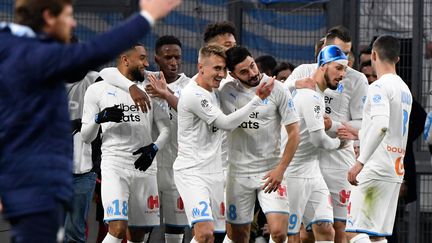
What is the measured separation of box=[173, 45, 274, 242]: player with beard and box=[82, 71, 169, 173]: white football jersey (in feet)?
2.07

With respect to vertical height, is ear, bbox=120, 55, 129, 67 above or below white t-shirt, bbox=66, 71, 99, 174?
above

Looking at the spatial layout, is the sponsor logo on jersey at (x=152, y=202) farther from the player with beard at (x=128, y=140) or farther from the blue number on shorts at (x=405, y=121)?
the blue number on shorts at (x=405, y=121)

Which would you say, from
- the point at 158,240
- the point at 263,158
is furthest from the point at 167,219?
the point at 158,240

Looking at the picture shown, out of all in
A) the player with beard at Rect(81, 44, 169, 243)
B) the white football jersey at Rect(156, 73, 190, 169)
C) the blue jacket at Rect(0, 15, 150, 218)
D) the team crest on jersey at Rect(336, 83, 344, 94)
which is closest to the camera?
the blue jacket at Rect(0, 15, 150, 218)

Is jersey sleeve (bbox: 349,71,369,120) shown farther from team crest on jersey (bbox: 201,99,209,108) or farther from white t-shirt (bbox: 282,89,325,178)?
team crest on jersey (bbox: 201,99,209,108)

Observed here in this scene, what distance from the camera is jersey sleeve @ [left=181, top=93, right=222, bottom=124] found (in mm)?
10383

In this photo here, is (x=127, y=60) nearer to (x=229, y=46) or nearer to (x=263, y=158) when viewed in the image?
(x=229, y=46)

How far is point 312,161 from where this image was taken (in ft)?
37.4

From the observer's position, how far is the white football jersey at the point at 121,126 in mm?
11320

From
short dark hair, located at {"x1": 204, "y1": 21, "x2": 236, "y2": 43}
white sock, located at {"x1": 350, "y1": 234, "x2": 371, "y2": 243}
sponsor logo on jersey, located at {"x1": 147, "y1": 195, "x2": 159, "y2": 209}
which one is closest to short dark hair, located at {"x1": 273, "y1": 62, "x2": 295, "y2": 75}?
short dark hair, located at {"x1": 204, "y1": 21, "x2": 236, "y2": 43}

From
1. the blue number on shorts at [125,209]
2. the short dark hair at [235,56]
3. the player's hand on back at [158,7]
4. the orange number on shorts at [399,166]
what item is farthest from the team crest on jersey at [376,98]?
the player's hand on back at [158,7]

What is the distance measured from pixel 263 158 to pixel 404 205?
3572 mm

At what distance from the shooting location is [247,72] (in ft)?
34.9

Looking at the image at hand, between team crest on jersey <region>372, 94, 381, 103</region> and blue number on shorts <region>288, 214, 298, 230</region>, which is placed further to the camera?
blue number on shorts <region>288, 214, 298, 230</region>
